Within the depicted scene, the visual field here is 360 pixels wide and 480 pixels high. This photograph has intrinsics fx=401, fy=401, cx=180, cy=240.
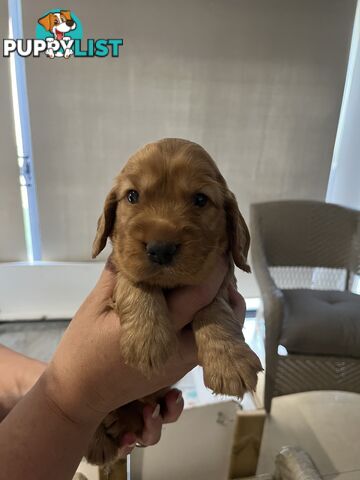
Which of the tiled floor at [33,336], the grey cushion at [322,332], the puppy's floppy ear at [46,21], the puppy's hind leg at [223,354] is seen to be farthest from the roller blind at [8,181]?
the puppy's hind leg at [223,354]

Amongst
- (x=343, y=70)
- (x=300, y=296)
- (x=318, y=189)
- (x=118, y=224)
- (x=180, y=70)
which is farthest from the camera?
(x=318, y=189)

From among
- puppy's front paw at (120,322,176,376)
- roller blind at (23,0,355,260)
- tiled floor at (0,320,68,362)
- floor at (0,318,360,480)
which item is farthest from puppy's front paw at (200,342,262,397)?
roller blind at (23,0,355,260)

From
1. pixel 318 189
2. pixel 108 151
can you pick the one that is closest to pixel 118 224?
pixel 108 151

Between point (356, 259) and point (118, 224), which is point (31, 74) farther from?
point (356, 259)

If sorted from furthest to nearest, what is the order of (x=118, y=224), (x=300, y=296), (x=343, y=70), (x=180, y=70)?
(x=343, y=70), (x=180, y=70), (x=300, y=296), (x=118, y=224)

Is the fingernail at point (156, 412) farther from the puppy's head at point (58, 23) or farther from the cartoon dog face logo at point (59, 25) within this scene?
the puppy's head at point (58, 23)

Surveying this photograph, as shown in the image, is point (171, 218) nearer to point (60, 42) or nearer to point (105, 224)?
point (105, 224)

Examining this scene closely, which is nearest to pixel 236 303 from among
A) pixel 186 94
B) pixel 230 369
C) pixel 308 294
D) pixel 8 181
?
pixel 230 369

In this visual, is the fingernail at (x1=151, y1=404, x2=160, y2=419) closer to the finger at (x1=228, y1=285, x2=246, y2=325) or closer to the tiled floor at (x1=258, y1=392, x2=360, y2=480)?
the finger at (x1=228, y1=285, x2=246, y2=325)
